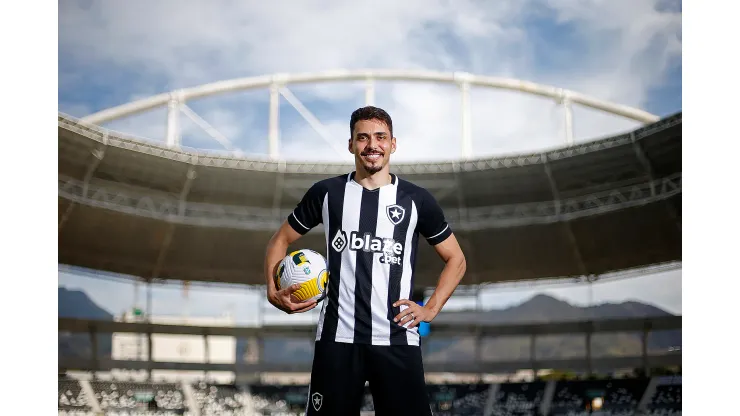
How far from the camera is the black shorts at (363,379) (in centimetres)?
302

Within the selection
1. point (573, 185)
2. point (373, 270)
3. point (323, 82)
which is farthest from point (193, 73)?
point (373, 270)

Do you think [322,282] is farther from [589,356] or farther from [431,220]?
[589,356]

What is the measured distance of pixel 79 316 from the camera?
20.1 m

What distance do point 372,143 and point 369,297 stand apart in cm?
58

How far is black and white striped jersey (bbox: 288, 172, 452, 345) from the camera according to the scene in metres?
3.07

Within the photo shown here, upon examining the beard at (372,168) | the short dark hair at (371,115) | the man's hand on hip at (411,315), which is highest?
the short dark hair at (371,115)

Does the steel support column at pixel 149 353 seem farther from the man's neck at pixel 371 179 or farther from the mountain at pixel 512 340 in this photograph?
the man's neck at pixel 371 179

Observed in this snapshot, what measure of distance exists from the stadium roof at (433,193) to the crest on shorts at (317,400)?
14117 mm

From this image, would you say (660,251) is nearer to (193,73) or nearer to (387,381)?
(193,73)

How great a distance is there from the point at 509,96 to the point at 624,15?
15.0ft

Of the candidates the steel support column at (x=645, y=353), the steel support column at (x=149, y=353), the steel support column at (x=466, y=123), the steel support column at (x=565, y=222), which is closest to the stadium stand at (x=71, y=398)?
the steel support column at (x=149, y=353)

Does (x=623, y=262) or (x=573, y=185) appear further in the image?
(x=623, y=262)
